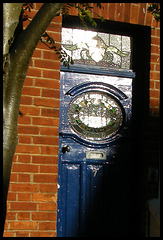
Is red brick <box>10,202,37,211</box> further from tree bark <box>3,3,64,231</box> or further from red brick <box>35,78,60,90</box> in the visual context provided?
tree bark <box>3,3,64,231</box>

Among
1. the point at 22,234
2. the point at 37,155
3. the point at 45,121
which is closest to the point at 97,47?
the point at 45,121

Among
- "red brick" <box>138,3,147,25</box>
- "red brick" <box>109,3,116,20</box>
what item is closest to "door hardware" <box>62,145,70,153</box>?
"red brick" <box>109,3,116,20</box>

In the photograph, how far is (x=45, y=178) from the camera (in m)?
3.65

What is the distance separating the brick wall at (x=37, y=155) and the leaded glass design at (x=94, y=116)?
1.25ft

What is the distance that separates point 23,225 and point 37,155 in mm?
734

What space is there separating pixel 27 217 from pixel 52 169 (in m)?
0.56

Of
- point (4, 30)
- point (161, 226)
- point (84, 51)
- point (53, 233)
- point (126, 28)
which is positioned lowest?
point (53, 233)

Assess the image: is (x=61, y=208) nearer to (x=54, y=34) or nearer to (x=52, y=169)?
(x=52, y=169)

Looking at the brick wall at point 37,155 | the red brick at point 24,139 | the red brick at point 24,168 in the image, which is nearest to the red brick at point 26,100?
the brick wall at point 37,155

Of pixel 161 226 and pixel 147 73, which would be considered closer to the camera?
pixel 161 226

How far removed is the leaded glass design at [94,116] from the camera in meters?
4.06

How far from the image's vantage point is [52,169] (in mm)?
3680

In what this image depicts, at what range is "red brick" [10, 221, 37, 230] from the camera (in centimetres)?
354

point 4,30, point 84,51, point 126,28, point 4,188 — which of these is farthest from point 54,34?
point 4,188
